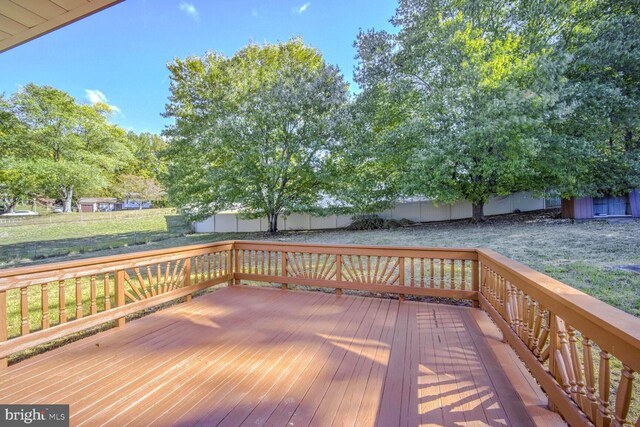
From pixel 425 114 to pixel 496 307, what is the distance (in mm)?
7548

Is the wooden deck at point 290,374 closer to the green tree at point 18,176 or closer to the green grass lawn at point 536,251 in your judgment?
the green grass lawn at point 536,251

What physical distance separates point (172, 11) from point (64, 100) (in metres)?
19.1

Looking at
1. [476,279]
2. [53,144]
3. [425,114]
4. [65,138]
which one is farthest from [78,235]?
[476,279]

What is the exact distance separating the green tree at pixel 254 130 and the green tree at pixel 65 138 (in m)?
12.4

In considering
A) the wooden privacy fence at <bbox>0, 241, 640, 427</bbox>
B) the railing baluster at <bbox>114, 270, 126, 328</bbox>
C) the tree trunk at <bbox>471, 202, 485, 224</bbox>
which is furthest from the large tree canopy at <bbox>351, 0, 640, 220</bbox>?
the railing baluster at <bbox>114, 270, 126, 328</bbox>

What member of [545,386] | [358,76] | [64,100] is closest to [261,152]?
[358,76]

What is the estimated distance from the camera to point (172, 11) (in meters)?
5.29

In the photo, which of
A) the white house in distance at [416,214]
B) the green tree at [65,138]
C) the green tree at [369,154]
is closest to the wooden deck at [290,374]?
the green tree at [369,154]

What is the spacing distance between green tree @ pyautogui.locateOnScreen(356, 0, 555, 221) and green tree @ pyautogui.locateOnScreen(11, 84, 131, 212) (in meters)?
19.4

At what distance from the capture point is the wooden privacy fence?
1160mm

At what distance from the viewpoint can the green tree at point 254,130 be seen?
30.4 ft

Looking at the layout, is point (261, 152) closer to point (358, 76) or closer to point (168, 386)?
point (358, 76)

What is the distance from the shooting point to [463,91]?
8.02m

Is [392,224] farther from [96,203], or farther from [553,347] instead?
[96,203]
